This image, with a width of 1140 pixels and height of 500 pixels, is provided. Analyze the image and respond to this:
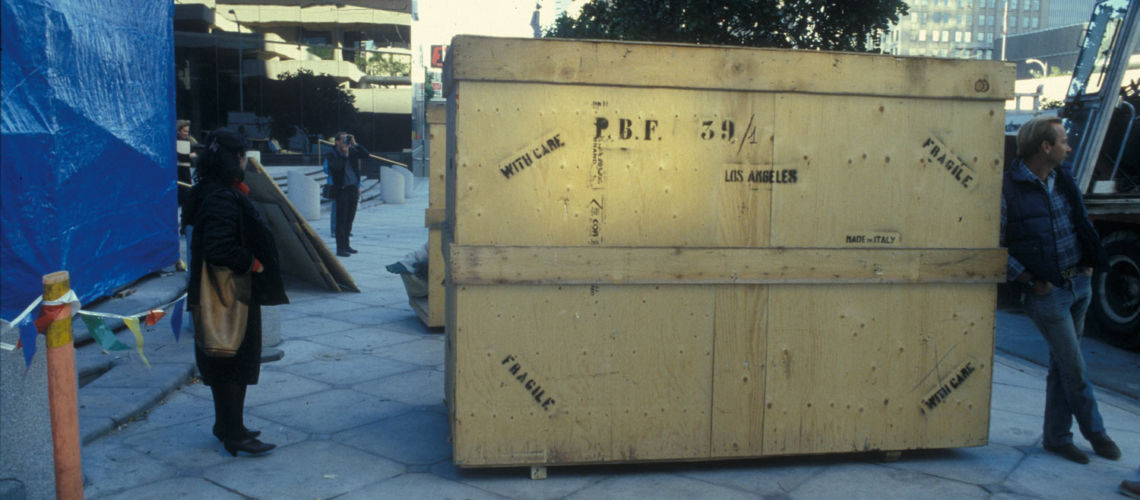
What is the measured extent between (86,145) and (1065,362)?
6.70m

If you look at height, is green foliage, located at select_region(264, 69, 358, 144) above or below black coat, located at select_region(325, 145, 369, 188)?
above

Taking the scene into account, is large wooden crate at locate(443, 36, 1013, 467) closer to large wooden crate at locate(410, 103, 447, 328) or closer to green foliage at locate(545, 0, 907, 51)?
large wooden crate at locate(410, 103, 447, 328)

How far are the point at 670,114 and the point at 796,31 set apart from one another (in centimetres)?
892

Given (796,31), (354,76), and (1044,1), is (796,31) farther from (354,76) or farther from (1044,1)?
(1044,1)

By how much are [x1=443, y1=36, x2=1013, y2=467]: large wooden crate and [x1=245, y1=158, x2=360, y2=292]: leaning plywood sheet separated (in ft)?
16.6

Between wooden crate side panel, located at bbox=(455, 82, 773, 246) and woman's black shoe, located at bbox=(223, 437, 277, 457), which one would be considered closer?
wooden crate side panel, located at bbox=(455, 82, 773, 246)

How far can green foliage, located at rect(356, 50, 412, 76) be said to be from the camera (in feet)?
99.3

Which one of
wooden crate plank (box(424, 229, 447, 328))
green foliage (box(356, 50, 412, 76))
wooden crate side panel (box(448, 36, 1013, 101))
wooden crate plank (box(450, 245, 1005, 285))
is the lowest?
wooden crate plank (box(424, 229, 447, 328))

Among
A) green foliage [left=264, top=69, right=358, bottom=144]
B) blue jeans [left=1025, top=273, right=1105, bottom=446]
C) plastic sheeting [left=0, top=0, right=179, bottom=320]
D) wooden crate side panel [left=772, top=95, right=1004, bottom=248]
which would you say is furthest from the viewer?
green foliage [left=264, top=69, right=358, bottom=144]

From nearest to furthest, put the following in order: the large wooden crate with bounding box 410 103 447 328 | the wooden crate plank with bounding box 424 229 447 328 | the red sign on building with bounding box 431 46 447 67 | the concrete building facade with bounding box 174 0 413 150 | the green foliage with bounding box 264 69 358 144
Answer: the large wooden crate with bounding box 410 103 447 328 → the wooden crate plank with bounding box 424 229 447 328 → the concrete building facade with bounding box 174 0 413 150 → the green foliage with bounding box 264 69 358 144 → the red sign on building with bounding box 431 46 447 67

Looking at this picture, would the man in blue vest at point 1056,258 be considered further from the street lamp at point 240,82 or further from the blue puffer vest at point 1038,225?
the street lamp at point 240,82

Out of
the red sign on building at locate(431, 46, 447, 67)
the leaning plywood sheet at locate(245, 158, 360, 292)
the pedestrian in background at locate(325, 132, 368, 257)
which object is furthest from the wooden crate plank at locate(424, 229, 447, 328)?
the red sign on building at locate(431, 46, 447, 67)

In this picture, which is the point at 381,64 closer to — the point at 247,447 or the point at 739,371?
the point at 247,447

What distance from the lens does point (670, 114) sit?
13.2ft
